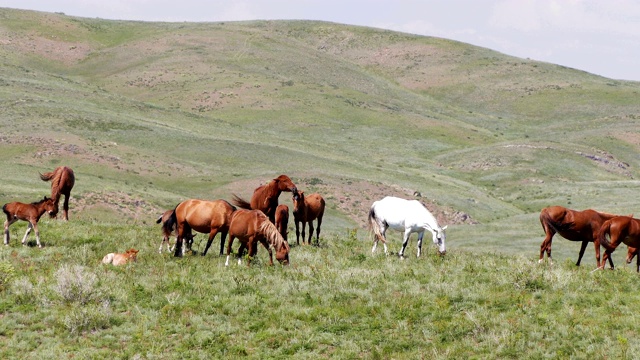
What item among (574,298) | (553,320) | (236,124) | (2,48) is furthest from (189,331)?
(2,48)

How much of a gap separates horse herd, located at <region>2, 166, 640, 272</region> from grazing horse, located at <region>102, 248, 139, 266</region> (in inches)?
2.9

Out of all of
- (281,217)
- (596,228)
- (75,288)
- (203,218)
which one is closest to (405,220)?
(281,217)

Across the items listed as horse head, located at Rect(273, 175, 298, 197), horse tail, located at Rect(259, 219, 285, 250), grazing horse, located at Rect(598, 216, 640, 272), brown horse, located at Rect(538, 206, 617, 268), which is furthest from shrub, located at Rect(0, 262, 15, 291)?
grazing horse, located at Rect(598, 216, 640, 272)

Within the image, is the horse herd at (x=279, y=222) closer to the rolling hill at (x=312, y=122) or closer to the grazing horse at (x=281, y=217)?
the grazing horse at (x=281, y=217)

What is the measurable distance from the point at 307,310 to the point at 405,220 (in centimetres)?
737

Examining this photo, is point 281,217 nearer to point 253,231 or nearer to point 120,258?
point 253,231

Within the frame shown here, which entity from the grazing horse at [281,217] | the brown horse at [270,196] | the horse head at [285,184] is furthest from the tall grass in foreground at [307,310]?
the horse head at [285,184]

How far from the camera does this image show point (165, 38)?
13600 centimetres

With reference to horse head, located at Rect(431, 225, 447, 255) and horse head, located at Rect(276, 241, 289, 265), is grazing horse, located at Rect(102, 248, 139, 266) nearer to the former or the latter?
horse head, located at Rect(276, 241, 289, 265)

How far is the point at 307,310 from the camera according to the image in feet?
53.0

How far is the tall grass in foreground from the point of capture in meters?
14.4

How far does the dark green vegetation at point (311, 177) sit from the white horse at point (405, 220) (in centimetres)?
96

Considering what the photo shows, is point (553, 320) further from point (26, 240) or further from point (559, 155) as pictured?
point (559, 155)

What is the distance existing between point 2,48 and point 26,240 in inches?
4110
